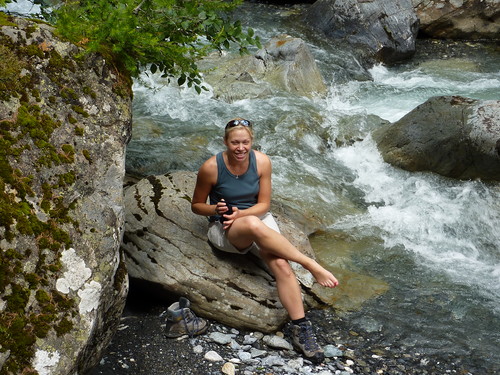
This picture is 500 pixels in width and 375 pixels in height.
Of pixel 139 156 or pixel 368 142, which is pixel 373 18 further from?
pixel 139 156

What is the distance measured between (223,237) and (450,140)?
15.0 ft

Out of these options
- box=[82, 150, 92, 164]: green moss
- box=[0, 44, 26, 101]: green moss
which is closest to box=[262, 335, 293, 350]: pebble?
box=[82, 150, 92, 164]: green moss

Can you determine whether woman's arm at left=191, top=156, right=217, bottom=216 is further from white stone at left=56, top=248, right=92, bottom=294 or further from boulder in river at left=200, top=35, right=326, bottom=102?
boulder in river at left=200, top=35, right=326, bottom=102

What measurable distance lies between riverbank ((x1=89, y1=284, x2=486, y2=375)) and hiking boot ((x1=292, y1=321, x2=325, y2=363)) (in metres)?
0.07

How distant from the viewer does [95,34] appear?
191 inches

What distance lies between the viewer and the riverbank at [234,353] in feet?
15.9

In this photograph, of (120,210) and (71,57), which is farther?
(71,57)

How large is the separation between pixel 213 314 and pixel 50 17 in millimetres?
3664

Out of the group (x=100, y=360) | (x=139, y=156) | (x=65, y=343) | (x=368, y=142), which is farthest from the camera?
(x=368, y=142)

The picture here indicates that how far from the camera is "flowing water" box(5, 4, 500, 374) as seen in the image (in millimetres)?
6074

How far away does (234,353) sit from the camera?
16.6 ft

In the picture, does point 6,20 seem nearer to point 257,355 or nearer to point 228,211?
point 228,211

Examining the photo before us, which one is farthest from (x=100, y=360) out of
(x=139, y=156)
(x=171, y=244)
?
(x=139, y=156)

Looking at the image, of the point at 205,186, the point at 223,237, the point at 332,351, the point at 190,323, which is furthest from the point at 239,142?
the point at 332,351
